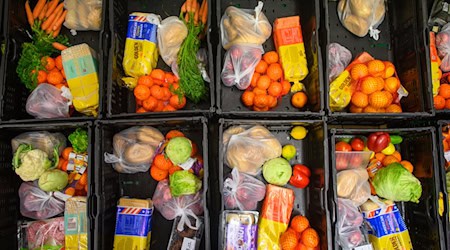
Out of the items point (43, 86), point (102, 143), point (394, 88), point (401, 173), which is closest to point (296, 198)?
point (401, 173)

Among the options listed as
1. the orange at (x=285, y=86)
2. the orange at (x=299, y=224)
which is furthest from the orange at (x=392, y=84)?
the orange at (x=299, y=224)

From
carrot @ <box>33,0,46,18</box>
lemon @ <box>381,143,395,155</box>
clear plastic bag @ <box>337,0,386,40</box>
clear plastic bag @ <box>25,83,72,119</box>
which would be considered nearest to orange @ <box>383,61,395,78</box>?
clear plastic bag @ <box>337,0,386,40</box>

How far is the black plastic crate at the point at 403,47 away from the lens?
1.58 meters

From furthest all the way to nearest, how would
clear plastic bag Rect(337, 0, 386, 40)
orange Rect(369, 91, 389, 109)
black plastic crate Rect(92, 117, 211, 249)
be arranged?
1. clear plastic bag Rect(337, 0, 386, 40)
2. orange Rect(369, 91, 389, 109)
3. black plastic crate Rect(92, 117, 211, 249)

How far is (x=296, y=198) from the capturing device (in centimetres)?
175

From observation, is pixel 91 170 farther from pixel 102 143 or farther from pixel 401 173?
pixel 401 173

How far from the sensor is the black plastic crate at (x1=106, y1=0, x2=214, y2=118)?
5.07 ft

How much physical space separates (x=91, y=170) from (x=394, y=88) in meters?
1.36

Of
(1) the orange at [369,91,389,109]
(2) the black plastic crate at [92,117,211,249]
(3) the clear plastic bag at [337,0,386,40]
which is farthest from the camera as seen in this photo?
(3) the clear plastic bag at [337,0,386,40]

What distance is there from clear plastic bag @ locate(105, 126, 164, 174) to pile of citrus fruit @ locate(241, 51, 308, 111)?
17.7 inches

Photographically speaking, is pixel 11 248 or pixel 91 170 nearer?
pixel 91 170

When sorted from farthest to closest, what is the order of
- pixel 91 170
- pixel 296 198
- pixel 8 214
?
pixel 296 198
pixel 8 214
pixel 91 170

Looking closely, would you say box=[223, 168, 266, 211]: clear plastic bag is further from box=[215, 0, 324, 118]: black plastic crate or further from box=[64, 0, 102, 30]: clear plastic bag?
box=[64, 0, 102, 30]: clear plastic bag

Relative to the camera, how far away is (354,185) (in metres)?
1.61
